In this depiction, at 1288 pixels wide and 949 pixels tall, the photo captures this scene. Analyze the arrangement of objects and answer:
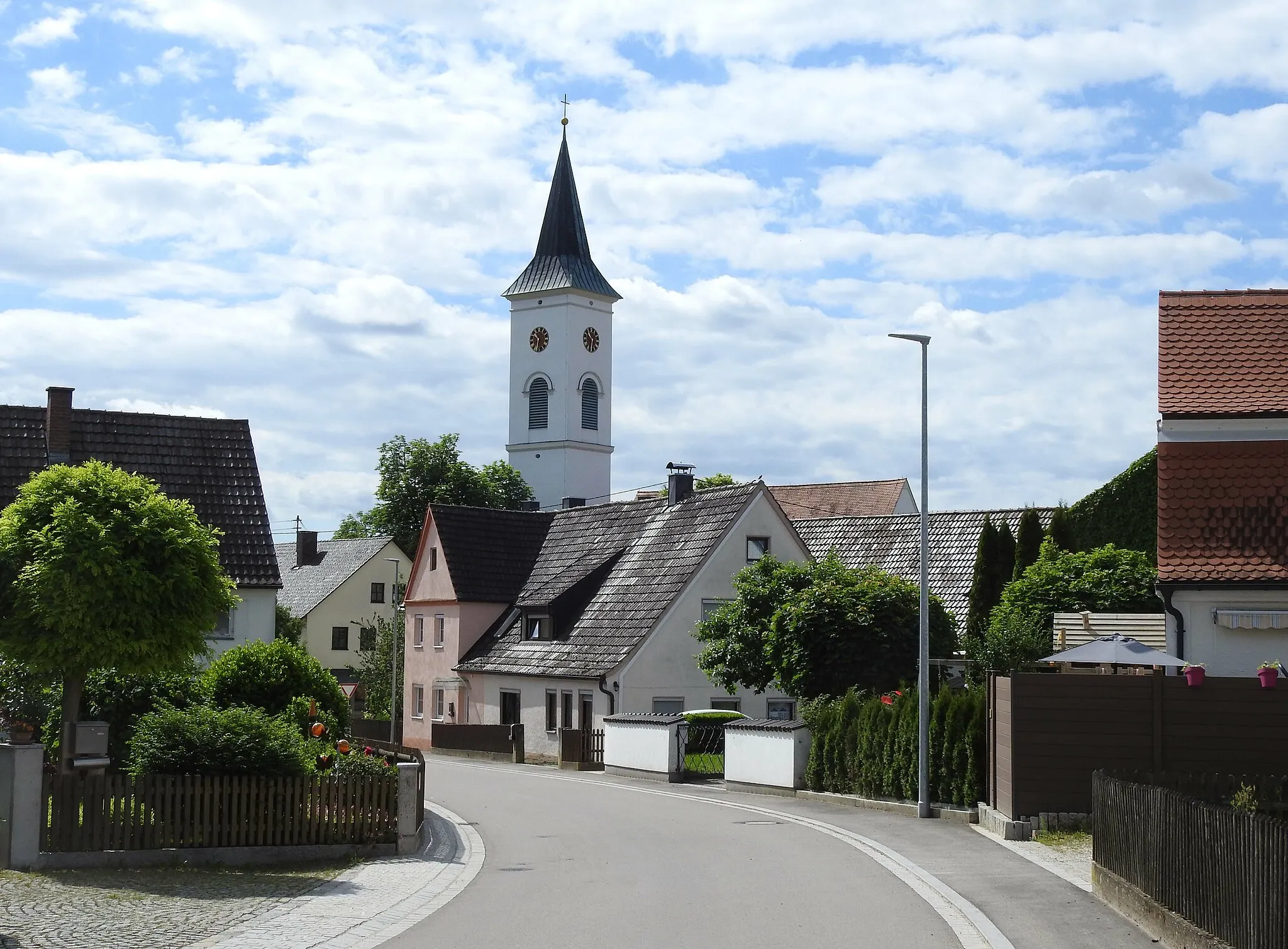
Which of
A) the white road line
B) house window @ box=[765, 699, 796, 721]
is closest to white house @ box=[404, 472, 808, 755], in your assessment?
house window @ box=[765, 699, 796, 721]

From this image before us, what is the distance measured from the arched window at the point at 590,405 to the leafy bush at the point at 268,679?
85585 millimetres

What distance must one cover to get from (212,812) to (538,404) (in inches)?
3792

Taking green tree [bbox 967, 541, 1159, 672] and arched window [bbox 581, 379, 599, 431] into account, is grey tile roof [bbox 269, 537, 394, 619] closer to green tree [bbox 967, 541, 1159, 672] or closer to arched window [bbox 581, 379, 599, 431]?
arched window [bbox 581, 379, 599, 431]

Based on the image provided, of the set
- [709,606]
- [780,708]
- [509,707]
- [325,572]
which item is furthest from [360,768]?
[325,572]

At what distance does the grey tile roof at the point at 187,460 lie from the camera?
35656 millimetres

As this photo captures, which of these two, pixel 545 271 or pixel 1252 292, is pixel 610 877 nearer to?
pixel 1252 292

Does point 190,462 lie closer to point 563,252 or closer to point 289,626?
point 289,626

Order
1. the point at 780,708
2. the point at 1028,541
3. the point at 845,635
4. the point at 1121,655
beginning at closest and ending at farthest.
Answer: the point at 1121,655, the point at 845,635, the point at 780,708, the point at 1028,541

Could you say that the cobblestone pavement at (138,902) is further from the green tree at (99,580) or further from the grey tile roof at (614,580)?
the grey tile roof at (614,580)

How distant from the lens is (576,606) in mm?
48469

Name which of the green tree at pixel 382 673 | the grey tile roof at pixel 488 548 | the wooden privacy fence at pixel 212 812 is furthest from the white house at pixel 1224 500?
the green tree at pixel 382 673

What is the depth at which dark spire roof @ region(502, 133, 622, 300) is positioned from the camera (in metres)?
111

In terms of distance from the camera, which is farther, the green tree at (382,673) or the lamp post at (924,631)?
the green tree at (382,673)

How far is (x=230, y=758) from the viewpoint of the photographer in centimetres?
1892
